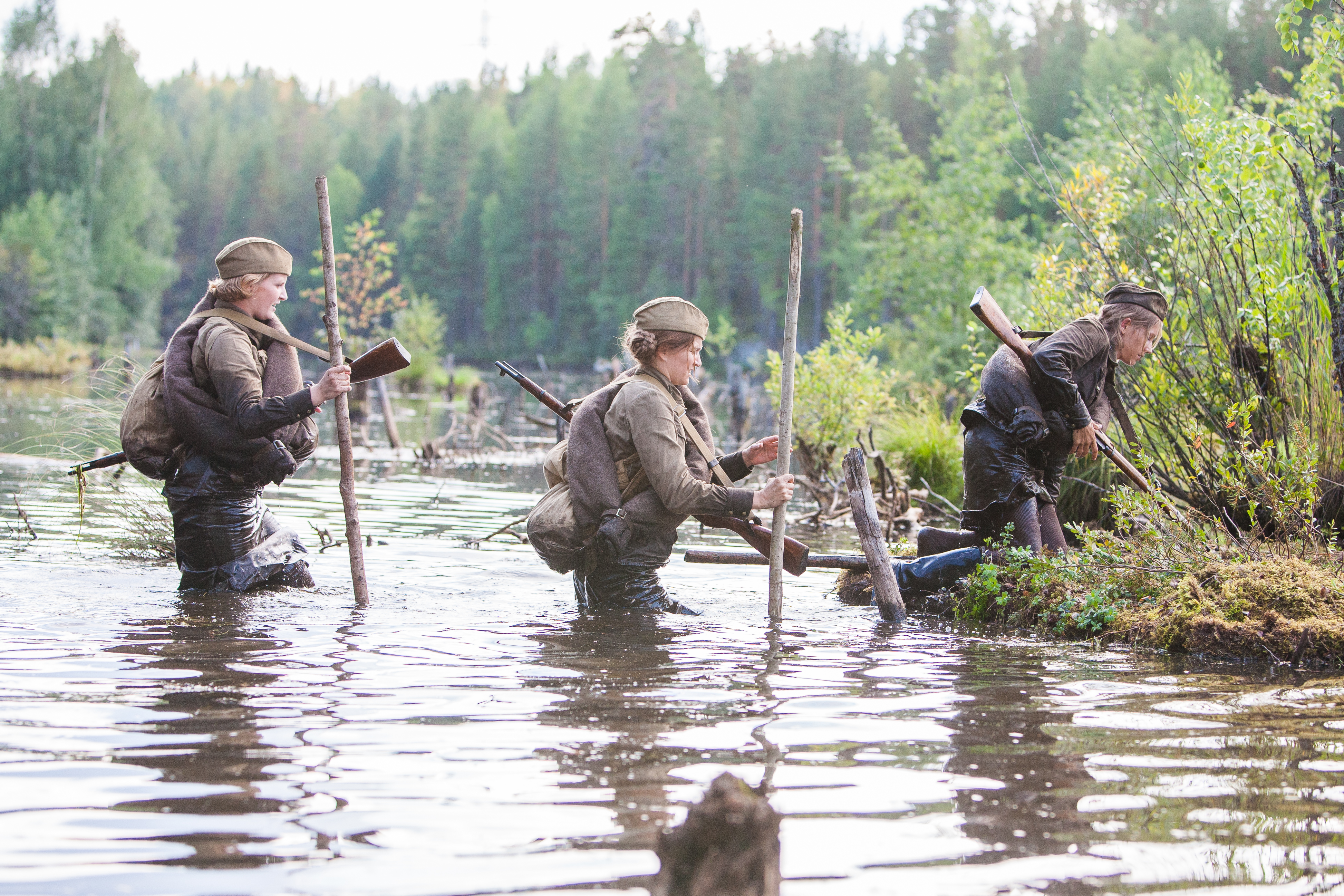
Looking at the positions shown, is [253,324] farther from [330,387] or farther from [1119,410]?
[1119,410]

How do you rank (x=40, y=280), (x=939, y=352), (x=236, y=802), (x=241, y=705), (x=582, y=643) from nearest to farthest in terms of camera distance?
(x=236, y=802) < (x=241, y=705) < (x=582, y=643) < (x=939, y=352) < (x=40, y=280)

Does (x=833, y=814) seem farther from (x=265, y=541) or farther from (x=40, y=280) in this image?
(x=40, y=280)

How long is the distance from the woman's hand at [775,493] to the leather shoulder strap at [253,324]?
96.2 inches

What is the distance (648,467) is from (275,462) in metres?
2.07

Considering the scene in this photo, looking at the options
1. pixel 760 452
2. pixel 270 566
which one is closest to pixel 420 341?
pixel 270 566

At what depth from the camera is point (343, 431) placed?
7.01 m

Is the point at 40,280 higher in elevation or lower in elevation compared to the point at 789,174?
lower

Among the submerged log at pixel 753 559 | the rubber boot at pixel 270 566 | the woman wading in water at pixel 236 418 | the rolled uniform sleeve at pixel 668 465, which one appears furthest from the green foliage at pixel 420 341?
the rolled uniform sleeve at pixel 668 465

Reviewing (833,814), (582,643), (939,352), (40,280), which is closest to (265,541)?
(582,643)

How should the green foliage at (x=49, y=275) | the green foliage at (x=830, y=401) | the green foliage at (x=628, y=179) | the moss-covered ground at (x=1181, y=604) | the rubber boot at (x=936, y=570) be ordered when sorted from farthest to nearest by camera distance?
the green foliage at (x=49, y=275)
the green foliage at (x=628, y=179)
the green foliage at (x=830, y=401)
the rubber boot at (x=936, y=570)
the moss-covered ground at (x=1181, y=604)

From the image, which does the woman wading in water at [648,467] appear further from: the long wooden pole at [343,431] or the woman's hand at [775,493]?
the long wooden pole at [343,431]

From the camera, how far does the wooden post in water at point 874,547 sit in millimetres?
7156

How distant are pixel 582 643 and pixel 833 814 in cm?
268

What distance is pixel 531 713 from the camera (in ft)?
15.2
